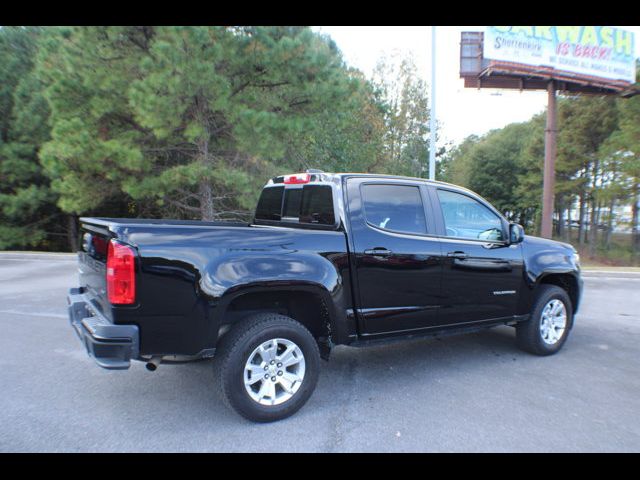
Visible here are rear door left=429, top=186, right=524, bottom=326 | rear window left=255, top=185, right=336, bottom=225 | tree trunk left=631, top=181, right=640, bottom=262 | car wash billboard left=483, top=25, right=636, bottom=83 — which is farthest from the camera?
tree trunk left=631, top=181, right=640, bottom=262

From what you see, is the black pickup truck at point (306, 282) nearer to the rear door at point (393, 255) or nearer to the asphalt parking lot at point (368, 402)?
the rear door at point (393, 255)

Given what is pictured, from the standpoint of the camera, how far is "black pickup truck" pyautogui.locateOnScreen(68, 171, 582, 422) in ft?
9.89

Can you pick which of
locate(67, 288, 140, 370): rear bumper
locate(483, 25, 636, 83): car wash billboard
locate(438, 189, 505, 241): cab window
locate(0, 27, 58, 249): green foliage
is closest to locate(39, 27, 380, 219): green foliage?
locate(0, 27, 58, 249): green foliage

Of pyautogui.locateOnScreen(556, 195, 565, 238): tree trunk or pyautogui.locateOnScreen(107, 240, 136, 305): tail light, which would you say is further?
pyautogui.locateOnScreen(556, 195, 565, 238): tree trunk

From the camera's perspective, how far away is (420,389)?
3977 mm

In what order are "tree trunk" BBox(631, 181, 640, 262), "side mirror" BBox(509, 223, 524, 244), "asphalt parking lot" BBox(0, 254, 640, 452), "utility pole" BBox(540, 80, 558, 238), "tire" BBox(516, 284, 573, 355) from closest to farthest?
"asphalt parking lot" BBox(0, 254, 640, 452)
"side mirror" BBox(509, 223, 524, 244)
"tire" BBox(516, 284, 573, 355)
"utility pole" BBox(540, 80, 558, 238)
"tree trunk" BBox(631, 181, 640, 262)

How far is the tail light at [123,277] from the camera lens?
9.62 ft

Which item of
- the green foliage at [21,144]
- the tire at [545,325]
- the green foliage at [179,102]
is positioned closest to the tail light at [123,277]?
the tire at [545,325]

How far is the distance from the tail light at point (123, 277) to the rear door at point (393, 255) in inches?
67.2

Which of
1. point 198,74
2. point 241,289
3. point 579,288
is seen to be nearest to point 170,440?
point 241,289

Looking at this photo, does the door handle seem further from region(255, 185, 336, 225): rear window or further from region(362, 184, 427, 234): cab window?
region(255, 185, 336, 225): rear window

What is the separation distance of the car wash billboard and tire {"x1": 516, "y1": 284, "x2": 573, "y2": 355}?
14.0 meters

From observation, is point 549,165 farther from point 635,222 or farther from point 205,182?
point 205,182
